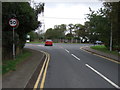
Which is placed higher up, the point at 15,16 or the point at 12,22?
the point at 15,16

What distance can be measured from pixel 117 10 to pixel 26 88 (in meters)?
11.0

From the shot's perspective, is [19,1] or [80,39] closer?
[19,1]

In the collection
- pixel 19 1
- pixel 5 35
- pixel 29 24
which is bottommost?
pixel 5 35

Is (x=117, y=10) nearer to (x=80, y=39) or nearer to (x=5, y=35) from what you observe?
(x=5, y=35)

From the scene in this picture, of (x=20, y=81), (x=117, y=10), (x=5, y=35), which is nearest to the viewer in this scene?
(x=20, y=81)

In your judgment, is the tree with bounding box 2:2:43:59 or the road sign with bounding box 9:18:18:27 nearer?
the road sign with bounding box 9:18:18:27

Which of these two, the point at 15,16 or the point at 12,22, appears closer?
the point at 12,22

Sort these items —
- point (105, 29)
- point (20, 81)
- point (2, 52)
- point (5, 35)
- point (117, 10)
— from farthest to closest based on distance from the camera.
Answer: point (105, 29), point (117, 10), point (5, 35), point (2, 52), point (20, 81)

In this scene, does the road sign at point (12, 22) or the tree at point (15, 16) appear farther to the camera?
the tree at point (15, 16)

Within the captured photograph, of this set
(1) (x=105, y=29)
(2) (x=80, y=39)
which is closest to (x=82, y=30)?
(2) (x=80, y=39)

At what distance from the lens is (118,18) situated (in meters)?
15.0

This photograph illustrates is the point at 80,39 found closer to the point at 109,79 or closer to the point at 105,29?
the point at 105,29

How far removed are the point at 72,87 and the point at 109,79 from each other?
2.21 m

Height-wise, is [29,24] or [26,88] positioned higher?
[29,24]
